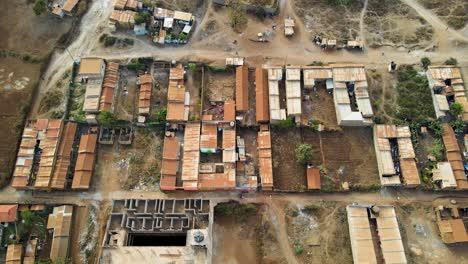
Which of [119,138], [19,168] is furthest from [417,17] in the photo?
[19,168]

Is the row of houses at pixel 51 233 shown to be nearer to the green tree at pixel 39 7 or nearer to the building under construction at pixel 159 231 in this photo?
the building under construction at pixel 159 231

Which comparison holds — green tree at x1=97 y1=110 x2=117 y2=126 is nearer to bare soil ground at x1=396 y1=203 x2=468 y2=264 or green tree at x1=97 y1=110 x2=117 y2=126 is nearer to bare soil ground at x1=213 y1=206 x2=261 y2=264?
bare soil ground at x1=213 y1=206 x2=261 y2=264

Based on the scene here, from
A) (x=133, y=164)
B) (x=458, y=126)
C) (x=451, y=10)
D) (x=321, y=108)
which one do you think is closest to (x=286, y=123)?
(x=321, y=108)

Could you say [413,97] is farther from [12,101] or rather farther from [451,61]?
[12,101]

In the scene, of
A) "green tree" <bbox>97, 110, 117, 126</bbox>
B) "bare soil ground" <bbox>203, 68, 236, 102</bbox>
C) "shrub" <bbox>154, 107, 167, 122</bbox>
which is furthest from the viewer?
"bare soil ground" <bbox>203, 68, 236, 102</bbox>

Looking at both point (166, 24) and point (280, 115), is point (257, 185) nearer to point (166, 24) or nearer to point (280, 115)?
point (280, 115)

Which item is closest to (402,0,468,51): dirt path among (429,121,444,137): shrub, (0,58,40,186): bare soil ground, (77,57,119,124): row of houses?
(429,121,444,137): shrub
